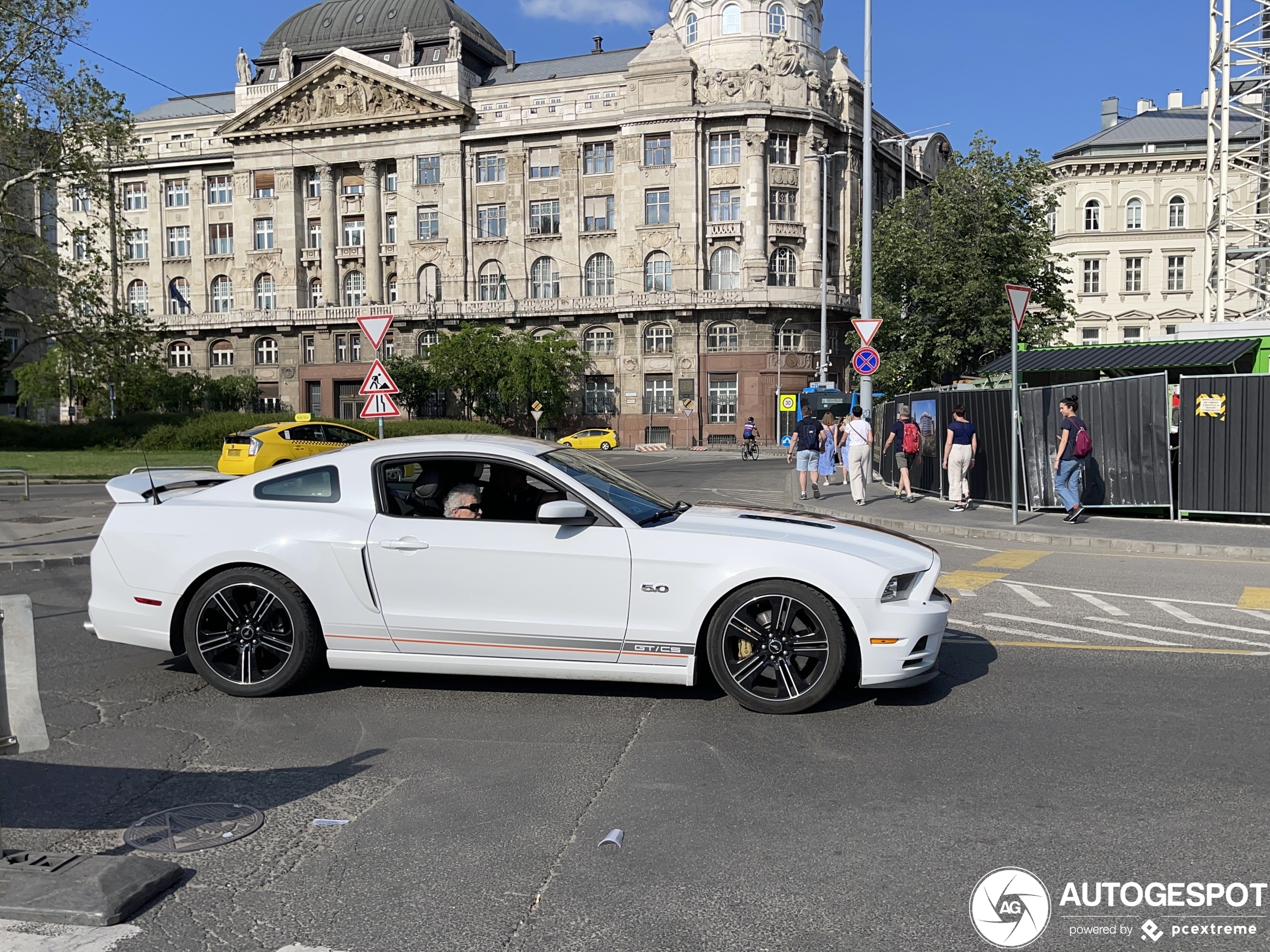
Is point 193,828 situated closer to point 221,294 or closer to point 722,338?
point 722,338

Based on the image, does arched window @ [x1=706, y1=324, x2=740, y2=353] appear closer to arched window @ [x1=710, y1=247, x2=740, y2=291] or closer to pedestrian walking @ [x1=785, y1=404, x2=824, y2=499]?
arched window @ [x1=710, y1=247, x2=740, y2=291]

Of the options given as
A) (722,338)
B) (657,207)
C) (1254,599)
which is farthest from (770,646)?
(657,207)

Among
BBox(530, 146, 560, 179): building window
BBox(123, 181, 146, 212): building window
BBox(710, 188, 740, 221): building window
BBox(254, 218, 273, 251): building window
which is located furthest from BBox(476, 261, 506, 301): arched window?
BBox(123, 181, 146, 212): building window

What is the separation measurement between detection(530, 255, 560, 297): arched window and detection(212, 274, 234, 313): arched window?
24042mm

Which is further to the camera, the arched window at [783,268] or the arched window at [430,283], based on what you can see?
the arched window at [430,283]

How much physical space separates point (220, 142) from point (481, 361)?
3062 cm

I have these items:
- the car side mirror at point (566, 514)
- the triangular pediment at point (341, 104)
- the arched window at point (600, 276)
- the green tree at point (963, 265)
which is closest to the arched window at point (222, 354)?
the triangular pediment at point (341, 104)

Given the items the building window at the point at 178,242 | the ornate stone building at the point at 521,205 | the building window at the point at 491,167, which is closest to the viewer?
the ornate stone building at the point at 521,205

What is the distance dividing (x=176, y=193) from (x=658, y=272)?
38456 millimetres

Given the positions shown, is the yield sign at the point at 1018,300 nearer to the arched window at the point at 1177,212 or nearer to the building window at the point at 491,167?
the building window at the point at 491,167

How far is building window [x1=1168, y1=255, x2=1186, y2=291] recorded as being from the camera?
66.3m

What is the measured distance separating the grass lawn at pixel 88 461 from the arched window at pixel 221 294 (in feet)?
127

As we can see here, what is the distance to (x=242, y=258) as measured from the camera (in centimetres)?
7531

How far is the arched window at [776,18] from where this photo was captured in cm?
6475
